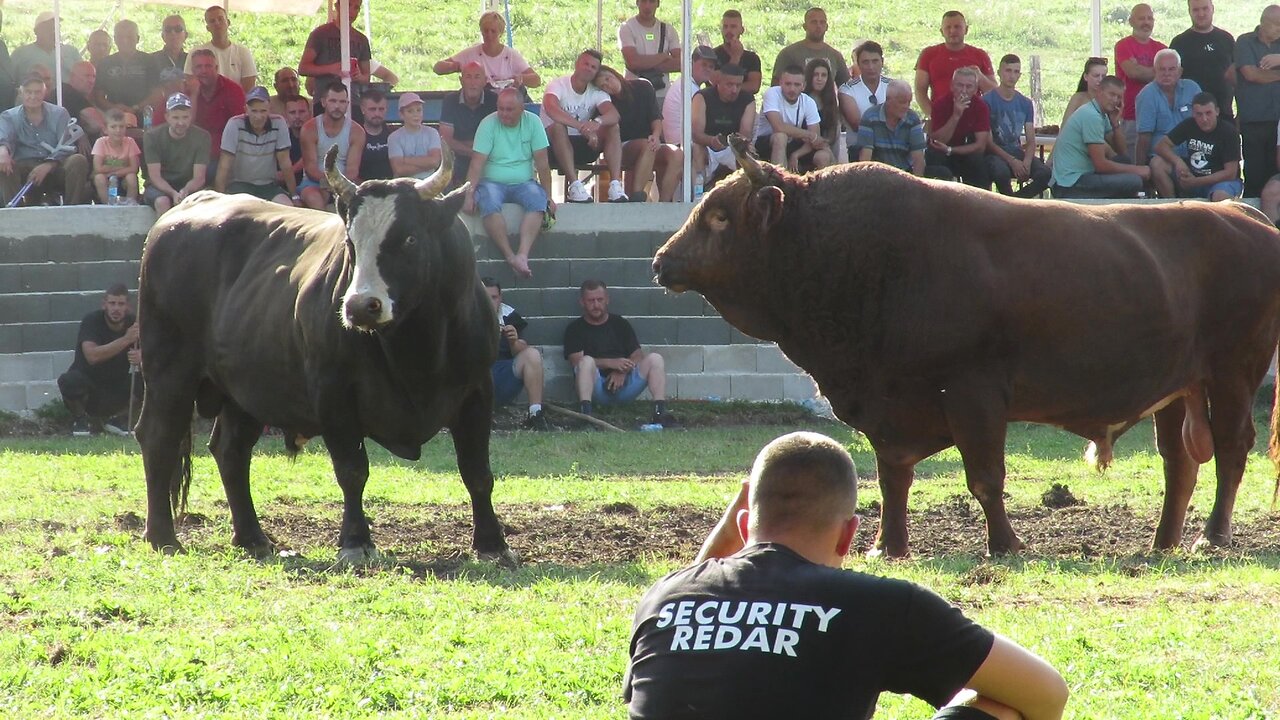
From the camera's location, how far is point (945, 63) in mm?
18172

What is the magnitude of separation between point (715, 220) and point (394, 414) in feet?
6.82

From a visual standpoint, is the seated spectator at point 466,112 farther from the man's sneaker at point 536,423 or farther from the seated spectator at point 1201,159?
the seated spectator at point 1201,159

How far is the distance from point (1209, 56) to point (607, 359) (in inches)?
302

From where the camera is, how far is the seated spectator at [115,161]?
53.9 feet

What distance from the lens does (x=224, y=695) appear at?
216 inches

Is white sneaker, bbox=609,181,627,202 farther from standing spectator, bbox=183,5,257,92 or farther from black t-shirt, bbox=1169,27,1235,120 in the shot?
black t-shirt, bbox=1169,27,1235,120

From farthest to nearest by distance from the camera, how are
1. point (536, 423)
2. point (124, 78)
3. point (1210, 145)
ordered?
point (124, 78)
point (1210, 145)
point (536, 423)

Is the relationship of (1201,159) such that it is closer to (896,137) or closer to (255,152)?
(896,137)

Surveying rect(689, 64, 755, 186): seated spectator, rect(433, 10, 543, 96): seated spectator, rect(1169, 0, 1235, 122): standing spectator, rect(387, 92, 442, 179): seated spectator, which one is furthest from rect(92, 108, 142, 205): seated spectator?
rect(1169, 0, 1235, 122): standing spectator

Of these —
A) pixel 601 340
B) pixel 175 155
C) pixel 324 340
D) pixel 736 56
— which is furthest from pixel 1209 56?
pixel 324 340

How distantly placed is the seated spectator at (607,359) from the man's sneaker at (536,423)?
0.50 metres

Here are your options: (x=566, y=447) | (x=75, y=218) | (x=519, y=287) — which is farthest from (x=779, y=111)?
(x=75, y=218)

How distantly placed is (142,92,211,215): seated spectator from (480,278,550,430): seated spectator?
322 centimetres

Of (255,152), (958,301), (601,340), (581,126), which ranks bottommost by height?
(601,340)
